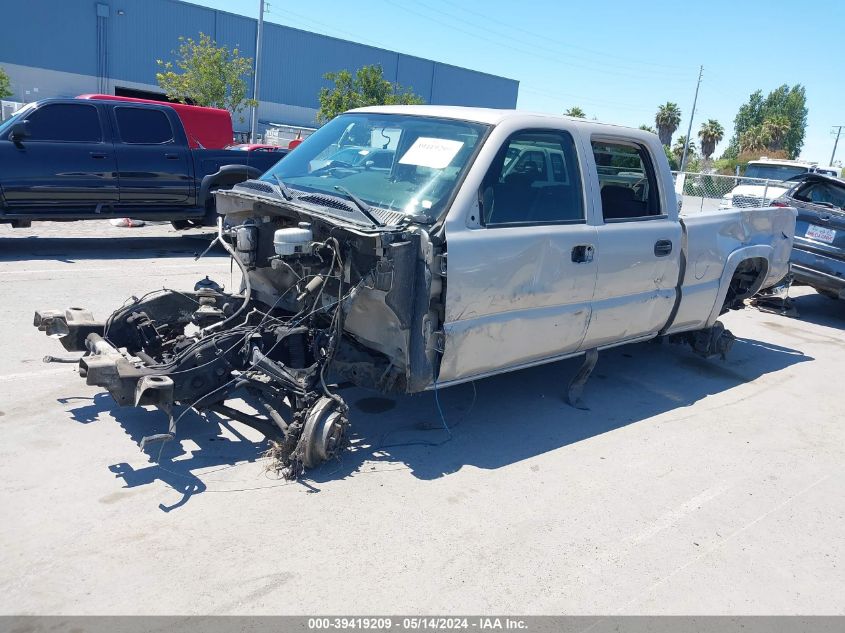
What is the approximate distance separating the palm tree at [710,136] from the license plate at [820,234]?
61.9 metres

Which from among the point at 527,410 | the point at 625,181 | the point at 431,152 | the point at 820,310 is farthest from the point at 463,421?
the point at 820,310

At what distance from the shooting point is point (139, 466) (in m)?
3.93

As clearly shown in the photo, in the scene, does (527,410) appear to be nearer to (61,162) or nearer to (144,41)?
(61,162)

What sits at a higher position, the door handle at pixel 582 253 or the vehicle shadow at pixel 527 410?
the door handle at pixel 582 253

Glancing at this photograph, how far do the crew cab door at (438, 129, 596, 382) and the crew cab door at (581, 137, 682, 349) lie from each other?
19 centimetres

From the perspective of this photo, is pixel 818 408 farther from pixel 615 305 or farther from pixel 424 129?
pixel 424 129

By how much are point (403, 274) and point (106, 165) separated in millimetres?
7694

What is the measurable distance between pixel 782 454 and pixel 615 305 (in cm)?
159

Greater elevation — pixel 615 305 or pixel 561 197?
pixel 561 197

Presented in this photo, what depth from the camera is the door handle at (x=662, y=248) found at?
539cm

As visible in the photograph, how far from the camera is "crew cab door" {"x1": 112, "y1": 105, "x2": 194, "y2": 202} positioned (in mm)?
10148

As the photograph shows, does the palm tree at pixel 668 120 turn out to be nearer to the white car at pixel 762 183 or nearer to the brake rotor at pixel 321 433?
the white car at pixel 762 183

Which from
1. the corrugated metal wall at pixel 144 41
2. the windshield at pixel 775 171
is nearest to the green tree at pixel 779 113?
the corrugated metal wall at pixel 144 41
